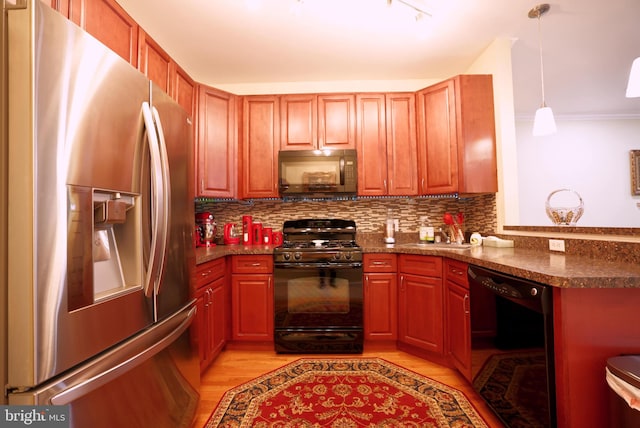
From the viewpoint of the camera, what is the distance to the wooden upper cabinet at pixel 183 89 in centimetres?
208

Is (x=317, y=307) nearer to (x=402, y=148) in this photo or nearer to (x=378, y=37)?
(x=402, y=148)

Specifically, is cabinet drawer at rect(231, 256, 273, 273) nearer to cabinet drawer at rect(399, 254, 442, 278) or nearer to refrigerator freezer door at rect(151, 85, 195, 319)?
refrigerator freezer door at rect(151, 85, 195, 319)

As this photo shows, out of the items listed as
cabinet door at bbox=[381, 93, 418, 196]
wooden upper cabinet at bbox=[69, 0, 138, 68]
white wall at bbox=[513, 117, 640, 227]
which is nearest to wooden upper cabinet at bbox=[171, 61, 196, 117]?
wooden upper cabinet at bbox=[69, 0, 138, 68]

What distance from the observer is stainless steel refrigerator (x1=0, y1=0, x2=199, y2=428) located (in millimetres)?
704

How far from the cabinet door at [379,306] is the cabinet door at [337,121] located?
1.32 m

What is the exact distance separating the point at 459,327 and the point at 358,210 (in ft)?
4.79

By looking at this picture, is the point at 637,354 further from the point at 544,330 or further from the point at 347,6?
the point at 347,6

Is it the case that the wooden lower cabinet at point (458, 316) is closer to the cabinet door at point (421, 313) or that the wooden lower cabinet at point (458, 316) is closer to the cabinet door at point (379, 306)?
the cabinet door at point (421, 313)

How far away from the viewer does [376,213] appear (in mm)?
2904

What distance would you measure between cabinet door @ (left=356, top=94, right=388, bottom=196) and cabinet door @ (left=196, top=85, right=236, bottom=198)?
1247mm

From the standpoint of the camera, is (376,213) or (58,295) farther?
(376,213)

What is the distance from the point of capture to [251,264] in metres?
2.33

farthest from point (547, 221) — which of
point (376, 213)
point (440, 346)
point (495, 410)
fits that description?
point (495, 410)

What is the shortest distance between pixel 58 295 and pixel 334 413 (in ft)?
4.88
